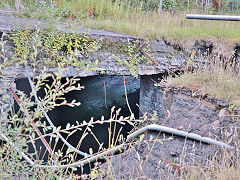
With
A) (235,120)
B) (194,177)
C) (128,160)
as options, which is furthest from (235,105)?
(194,177)

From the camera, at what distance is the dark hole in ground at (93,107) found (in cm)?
696

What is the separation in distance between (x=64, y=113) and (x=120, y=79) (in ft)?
9.53

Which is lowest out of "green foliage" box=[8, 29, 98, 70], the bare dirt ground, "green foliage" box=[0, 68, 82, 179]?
the bare dirt ground

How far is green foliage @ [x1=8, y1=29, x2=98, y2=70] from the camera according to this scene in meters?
4.48

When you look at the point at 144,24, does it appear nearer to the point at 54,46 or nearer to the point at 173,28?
the point at 173,28

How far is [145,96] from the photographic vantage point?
21.1 ft

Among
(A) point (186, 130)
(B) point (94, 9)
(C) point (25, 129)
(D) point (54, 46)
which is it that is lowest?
(A) point (186, 130)

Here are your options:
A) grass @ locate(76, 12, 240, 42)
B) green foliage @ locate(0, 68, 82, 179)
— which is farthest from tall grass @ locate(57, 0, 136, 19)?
green foliage @ locate(0, 68, 82, 179)

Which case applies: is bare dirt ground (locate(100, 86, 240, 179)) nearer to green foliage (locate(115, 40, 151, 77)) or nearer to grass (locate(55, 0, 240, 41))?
green foliage (locate(115, 40, 151, 77))

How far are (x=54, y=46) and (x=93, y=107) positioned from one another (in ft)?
12.1

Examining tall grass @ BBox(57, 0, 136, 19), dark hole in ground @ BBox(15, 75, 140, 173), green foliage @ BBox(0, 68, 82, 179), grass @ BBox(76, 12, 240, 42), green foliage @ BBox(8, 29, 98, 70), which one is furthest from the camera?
tall grass @ BBox(57, 0, 136, 19)

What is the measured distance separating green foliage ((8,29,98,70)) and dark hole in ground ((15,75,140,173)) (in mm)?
2515

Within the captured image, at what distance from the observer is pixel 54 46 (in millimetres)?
4852

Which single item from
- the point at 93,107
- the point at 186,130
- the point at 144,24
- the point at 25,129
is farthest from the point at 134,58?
the point at 25,129
